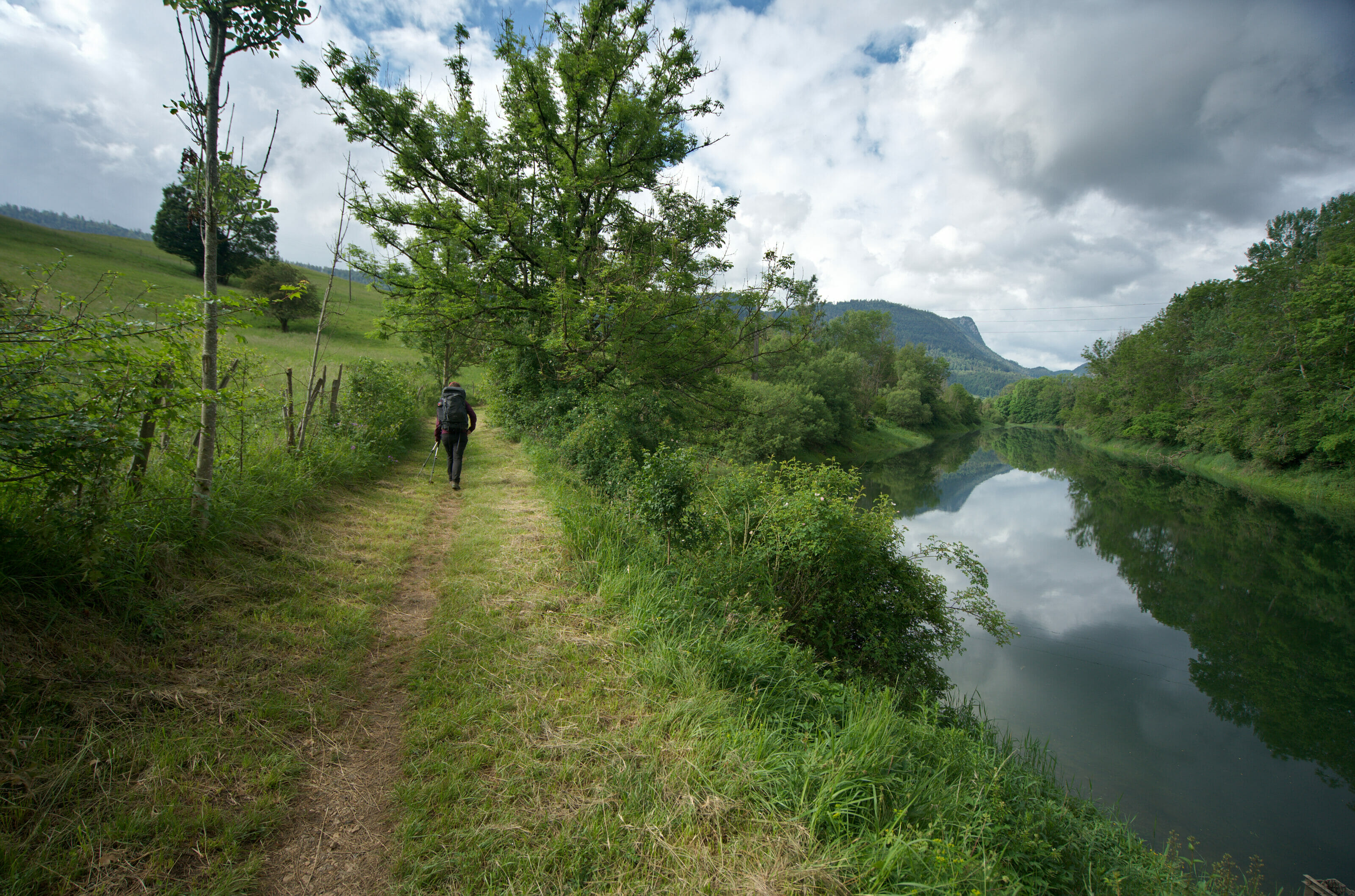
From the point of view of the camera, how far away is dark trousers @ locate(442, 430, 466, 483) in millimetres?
8625

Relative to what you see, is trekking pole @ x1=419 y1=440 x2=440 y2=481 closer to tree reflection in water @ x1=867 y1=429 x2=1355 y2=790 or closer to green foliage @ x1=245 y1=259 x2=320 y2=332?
tree reflection in water @ x1=867 y1=429 x2=1355 y2=790

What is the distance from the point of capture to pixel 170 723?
2545mm

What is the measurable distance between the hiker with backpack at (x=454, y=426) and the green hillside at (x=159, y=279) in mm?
9908

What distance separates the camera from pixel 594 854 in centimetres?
235

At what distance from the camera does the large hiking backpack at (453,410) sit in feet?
28.4

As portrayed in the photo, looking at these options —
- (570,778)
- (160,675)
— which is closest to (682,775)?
(570,778)

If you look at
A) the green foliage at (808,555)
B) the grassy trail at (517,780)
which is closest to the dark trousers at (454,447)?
the green foliage at (808,555)

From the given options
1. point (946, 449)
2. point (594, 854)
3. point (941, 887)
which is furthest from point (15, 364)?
point (946, 449)

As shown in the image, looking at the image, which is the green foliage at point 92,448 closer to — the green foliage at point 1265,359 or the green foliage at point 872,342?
the green foliage at point 1265,359

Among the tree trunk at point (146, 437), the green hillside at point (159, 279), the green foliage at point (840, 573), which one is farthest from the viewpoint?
the green hillside at point (159, 279)

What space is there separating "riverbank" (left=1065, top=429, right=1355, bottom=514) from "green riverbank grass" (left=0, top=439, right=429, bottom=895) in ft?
132

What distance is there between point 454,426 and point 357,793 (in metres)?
6.89

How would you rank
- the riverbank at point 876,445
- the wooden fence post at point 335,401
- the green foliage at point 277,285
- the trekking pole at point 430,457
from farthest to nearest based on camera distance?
1. the riverbank at point 876,445
2. the green foliage at point 277,285
3. the trekking pole at point 430,457
4. the wooden fence post at point 335,401

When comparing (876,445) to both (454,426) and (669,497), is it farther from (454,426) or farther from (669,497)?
(669,497)
